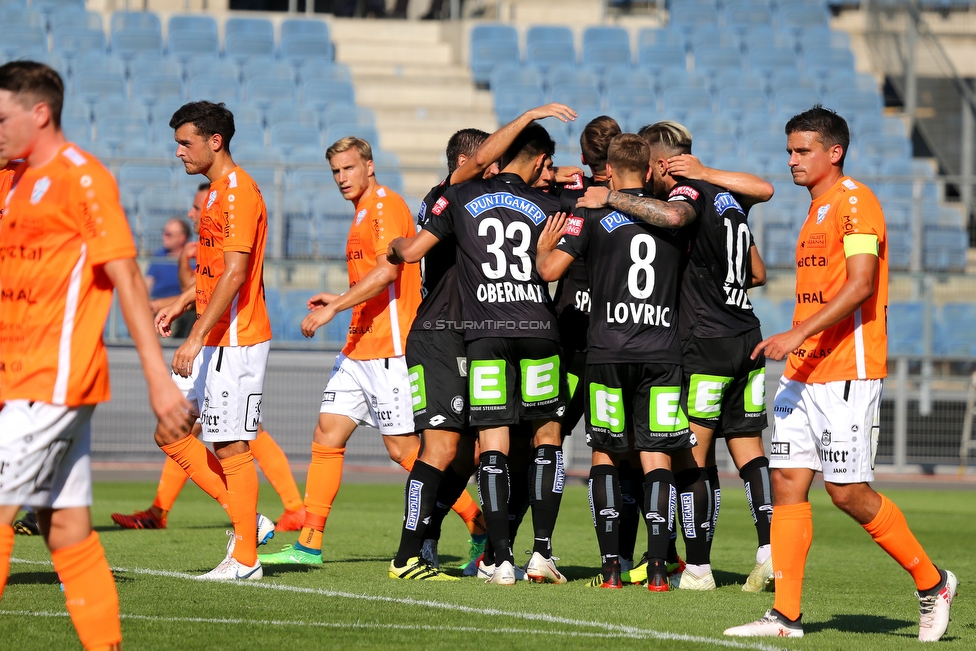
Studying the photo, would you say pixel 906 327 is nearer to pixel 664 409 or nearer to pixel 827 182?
pixel 664 409

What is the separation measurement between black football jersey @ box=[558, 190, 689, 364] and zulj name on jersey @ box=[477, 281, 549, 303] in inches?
12.5

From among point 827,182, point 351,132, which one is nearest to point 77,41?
point 351,132

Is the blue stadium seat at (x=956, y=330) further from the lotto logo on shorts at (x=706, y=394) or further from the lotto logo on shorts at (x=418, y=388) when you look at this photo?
the lotto logo on shorts at (x=418, y=388)

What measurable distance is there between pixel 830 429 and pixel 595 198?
1829mm

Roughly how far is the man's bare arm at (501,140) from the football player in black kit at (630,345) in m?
0.42

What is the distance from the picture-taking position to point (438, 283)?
274 inches

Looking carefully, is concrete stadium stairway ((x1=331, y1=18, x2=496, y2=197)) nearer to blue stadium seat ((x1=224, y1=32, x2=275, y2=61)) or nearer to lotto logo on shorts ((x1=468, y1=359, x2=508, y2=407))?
blue stadium seat ((x1=224, y1=32, x2=275, y2=61))

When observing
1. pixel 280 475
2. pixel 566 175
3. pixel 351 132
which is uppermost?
pixel 351 132

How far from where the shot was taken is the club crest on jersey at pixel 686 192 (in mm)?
6484

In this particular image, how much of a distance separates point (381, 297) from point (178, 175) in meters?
9.12

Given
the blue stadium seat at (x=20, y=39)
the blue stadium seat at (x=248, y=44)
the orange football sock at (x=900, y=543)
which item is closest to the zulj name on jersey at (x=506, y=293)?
the orange football sock at (x=900, y=543)

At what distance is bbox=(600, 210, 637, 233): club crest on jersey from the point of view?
648 cm

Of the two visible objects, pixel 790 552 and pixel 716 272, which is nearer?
pixel 790 552

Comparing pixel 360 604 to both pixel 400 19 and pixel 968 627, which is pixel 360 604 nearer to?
pixel 968 627
